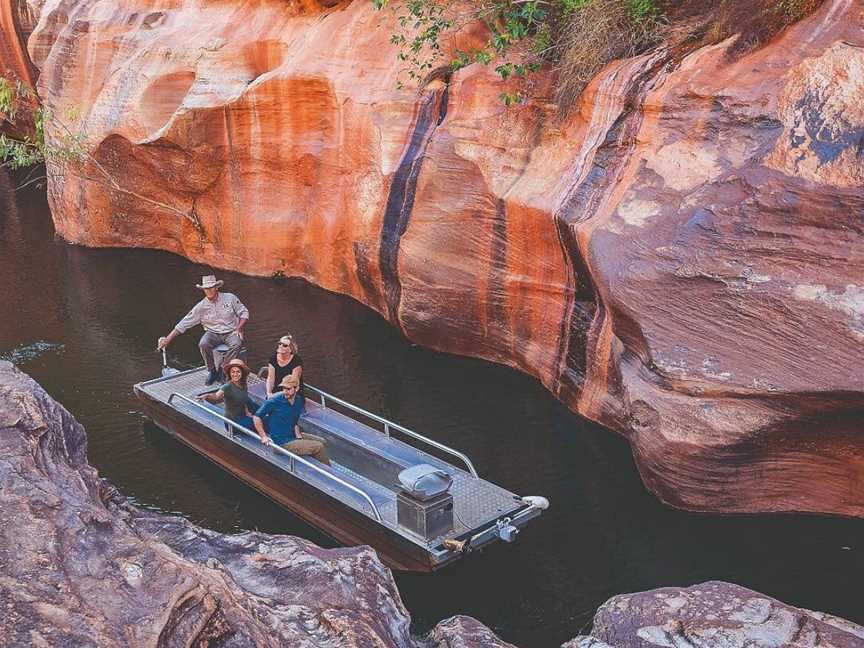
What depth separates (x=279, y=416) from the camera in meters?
9.84

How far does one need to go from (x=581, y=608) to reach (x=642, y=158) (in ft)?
16.0

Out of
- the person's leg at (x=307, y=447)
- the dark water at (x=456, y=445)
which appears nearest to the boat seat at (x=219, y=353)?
the dark water at (x=456, y=445)

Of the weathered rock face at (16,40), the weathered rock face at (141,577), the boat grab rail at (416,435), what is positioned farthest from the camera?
the weathered rock face at (16,40)

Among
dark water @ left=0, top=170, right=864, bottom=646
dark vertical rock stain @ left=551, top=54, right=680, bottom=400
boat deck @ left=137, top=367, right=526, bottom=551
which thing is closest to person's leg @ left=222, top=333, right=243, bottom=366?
boat deck @ left=137, top=367, right=526, bottom=551

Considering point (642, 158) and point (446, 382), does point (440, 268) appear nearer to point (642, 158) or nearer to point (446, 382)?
point (446, 382)

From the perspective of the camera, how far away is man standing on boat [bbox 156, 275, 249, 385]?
39.0ft

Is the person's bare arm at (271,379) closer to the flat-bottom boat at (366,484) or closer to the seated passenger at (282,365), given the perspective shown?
the seated passenger at (282,365)

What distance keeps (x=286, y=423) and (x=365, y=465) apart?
1.02 m

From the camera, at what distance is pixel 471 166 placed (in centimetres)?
1309

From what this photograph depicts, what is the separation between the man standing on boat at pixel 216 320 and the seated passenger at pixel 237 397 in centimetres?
147

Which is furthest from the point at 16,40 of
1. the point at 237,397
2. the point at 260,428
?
the point at 260,428

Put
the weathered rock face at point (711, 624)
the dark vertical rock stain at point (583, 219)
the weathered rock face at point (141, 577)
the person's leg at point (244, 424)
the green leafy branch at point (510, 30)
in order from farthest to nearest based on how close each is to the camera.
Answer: the green leafy branch at point (510, 30) → the dark vertical rock stain at point (583, 219) → the person's leg at point (244, 424) → the weathered rock face at point (711, 624) → the weathered rock face at point (141, 577)

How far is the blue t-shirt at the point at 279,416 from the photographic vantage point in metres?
9.84

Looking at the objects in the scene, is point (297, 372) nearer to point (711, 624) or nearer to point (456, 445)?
point (456, 445)
